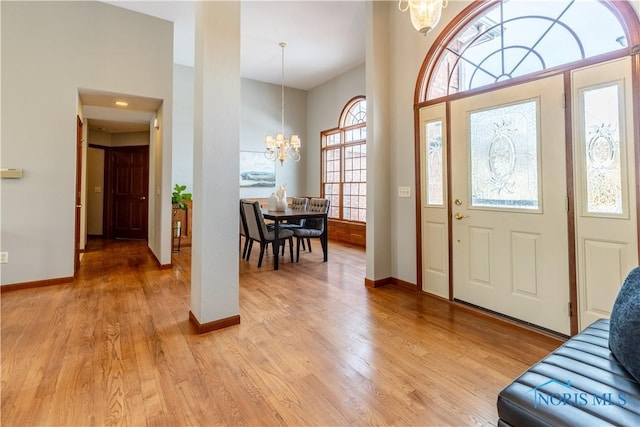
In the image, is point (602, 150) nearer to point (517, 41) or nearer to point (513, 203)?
point (513, 203)

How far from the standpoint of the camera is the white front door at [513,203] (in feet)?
7.47

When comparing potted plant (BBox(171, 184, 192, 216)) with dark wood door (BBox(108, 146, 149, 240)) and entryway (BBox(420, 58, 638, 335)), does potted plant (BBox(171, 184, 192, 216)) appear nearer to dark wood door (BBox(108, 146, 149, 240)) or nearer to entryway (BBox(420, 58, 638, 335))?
dark wood door (BBox(108, 146, 149, 240))

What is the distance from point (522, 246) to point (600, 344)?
4.17ft

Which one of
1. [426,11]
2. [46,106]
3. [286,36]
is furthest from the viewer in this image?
[286,36]

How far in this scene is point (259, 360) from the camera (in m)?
1.95

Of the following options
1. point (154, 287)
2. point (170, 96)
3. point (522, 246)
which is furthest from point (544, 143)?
point (170, 96)

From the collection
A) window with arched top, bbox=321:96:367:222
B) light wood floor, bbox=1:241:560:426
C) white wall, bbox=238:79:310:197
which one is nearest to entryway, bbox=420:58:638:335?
light wood floor, bbox=1:241:560:426

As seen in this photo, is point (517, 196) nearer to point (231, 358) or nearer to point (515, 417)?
point (515, 417)

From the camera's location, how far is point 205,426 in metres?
1.40

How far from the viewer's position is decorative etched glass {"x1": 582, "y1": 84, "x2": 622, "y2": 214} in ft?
6.53

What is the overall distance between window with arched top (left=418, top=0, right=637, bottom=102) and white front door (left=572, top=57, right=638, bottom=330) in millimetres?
236

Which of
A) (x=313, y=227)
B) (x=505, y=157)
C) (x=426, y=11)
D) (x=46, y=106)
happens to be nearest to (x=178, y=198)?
(x=46, y=106)

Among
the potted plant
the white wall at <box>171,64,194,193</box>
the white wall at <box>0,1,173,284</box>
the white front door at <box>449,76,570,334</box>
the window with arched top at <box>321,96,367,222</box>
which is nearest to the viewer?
the white front door at <box>449,76,570,334</box>

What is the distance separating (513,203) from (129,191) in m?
7.16
